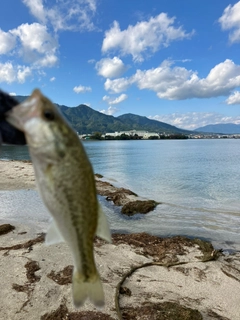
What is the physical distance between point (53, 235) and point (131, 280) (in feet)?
31.0

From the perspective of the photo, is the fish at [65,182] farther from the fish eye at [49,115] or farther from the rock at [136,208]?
the rock at [136,208]

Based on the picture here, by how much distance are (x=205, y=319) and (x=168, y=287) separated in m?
2.00

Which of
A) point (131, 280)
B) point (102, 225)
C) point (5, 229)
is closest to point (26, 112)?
point (102, 225)

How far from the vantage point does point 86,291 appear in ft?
7.11

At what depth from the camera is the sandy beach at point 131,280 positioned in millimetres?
8359

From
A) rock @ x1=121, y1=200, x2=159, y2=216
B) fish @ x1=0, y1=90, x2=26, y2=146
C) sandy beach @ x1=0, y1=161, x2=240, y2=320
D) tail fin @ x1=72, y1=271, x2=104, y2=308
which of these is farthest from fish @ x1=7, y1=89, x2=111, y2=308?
rock @ x1=121, y1=200, x2=159, y2=216

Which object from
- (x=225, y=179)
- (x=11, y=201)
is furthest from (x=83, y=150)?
(x=225, y=179)

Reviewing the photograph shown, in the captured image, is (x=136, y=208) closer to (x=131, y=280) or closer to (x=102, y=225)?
(x=131, y=280)

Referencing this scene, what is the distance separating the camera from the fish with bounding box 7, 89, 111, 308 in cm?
177

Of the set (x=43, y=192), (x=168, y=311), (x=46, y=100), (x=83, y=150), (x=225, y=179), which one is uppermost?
(x=46, y=100)

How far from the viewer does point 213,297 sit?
1005 cm

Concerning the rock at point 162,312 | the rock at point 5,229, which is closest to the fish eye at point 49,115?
→ the rock at point 162,312

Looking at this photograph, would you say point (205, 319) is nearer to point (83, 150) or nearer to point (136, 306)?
point (136, 306)

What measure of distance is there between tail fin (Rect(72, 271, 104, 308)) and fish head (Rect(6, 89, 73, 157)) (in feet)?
3.49
